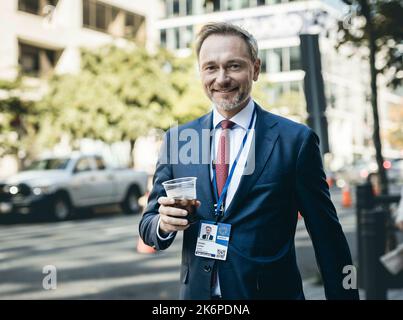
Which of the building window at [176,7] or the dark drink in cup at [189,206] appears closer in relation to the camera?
the dark drink in cup at [189,206]

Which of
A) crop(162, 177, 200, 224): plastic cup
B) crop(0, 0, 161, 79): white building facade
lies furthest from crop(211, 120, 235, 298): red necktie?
crop(0, 0, 161, 79): white building facade

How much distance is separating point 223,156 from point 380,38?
651 centimetres

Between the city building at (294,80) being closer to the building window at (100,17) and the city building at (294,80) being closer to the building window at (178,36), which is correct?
the building window at (178,36)

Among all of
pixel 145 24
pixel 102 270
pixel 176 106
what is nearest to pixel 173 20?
pixel 145 24

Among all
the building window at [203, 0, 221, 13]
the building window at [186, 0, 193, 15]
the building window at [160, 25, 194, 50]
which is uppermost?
the building window at [186, 0, 193, 15]

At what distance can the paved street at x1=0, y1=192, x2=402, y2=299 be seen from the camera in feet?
23.0

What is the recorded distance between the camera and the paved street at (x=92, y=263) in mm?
7022

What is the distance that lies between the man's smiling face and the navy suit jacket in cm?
12

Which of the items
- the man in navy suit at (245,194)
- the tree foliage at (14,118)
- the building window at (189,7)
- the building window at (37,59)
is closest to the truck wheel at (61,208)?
the tree foliage at (14,118)

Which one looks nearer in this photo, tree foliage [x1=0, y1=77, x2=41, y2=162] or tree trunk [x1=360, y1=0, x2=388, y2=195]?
tree trunk [x1=360, y1=0, x2=388, y2=195]

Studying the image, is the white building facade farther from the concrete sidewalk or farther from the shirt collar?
the shirt collar

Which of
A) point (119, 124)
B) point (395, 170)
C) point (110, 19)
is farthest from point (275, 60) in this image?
point (119, 124)

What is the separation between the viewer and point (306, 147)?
212cm

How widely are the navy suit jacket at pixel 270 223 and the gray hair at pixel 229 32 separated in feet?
0.77
